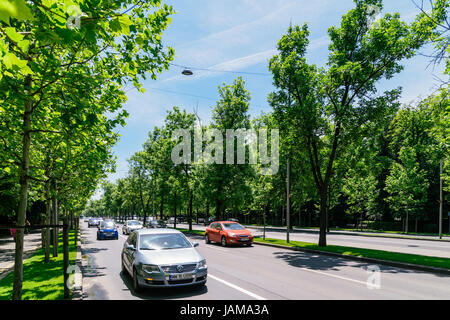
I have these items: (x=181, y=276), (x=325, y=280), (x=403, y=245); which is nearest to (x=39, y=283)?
(x=181, y=276)

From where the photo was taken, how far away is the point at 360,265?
1134 cm

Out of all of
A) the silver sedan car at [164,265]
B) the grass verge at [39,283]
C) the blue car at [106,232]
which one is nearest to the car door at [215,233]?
the blue car at [106,232]

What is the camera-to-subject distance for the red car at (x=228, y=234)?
1789 cm

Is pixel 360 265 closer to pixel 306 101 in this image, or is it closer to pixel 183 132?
pixel 306 101

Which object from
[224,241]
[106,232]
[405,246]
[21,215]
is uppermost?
[21,215]

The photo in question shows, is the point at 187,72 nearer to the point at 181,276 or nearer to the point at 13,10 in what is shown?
the point at 181,276

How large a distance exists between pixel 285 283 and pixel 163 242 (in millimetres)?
3653

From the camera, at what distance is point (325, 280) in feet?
27.7

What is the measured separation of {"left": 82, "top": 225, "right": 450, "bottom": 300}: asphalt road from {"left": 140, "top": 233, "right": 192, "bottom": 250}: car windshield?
1123 millimetres

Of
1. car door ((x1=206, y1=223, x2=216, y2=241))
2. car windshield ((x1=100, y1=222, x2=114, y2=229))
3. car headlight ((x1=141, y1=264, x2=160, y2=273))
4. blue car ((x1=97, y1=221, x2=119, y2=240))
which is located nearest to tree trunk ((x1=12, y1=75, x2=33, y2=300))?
car headlight ((x1=141, y1=264, x2=160, y2=273))

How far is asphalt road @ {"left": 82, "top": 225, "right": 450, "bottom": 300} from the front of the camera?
6902mm

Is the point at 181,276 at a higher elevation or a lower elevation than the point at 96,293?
higher

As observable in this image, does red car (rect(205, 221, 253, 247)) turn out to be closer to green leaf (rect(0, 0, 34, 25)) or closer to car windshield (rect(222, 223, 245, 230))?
car windshield (rect(222, 223, 245, 230))
